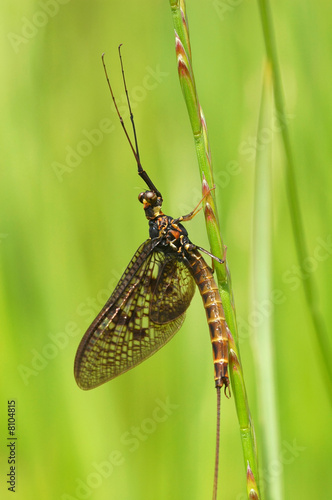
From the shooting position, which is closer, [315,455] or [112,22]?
[315,455]

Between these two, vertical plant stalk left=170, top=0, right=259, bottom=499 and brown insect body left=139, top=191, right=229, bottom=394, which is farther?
brown insect body left=139, top=191, right=229, bottom=394

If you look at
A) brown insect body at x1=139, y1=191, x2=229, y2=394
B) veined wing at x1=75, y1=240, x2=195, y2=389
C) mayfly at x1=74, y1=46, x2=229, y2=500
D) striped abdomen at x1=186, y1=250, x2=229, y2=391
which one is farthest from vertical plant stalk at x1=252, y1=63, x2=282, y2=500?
veined wing at x1=75, y1=240, x2=195, y2=389

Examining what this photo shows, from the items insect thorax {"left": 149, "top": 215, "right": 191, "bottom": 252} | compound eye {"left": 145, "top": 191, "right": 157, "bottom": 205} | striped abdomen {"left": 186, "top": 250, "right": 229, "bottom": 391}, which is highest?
compound eye {"left": 145, "top": 191, "right": 157, "bottom": 205}

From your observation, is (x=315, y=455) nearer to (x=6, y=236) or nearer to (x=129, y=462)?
(x=129, y=462)

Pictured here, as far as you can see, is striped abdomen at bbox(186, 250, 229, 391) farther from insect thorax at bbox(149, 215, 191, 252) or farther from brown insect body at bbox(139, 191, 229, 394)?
insect thorax at bbox(149, 215, 191, 252)

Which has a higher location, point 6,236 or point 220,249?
point 6,236

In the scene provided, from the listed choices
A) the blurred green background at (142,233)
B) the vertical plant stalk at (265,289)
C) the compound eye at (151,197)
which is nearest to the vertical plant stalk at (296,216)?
the vertical plant stalk at (265,289)

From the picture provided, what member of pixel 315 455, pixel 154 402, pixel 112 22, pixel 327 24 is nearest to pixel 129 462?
pixel 154 402

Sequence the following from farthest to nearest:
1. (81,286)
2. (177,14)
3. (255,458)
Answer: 1. (81,286)
2. (177,14)
3. (255,458)
